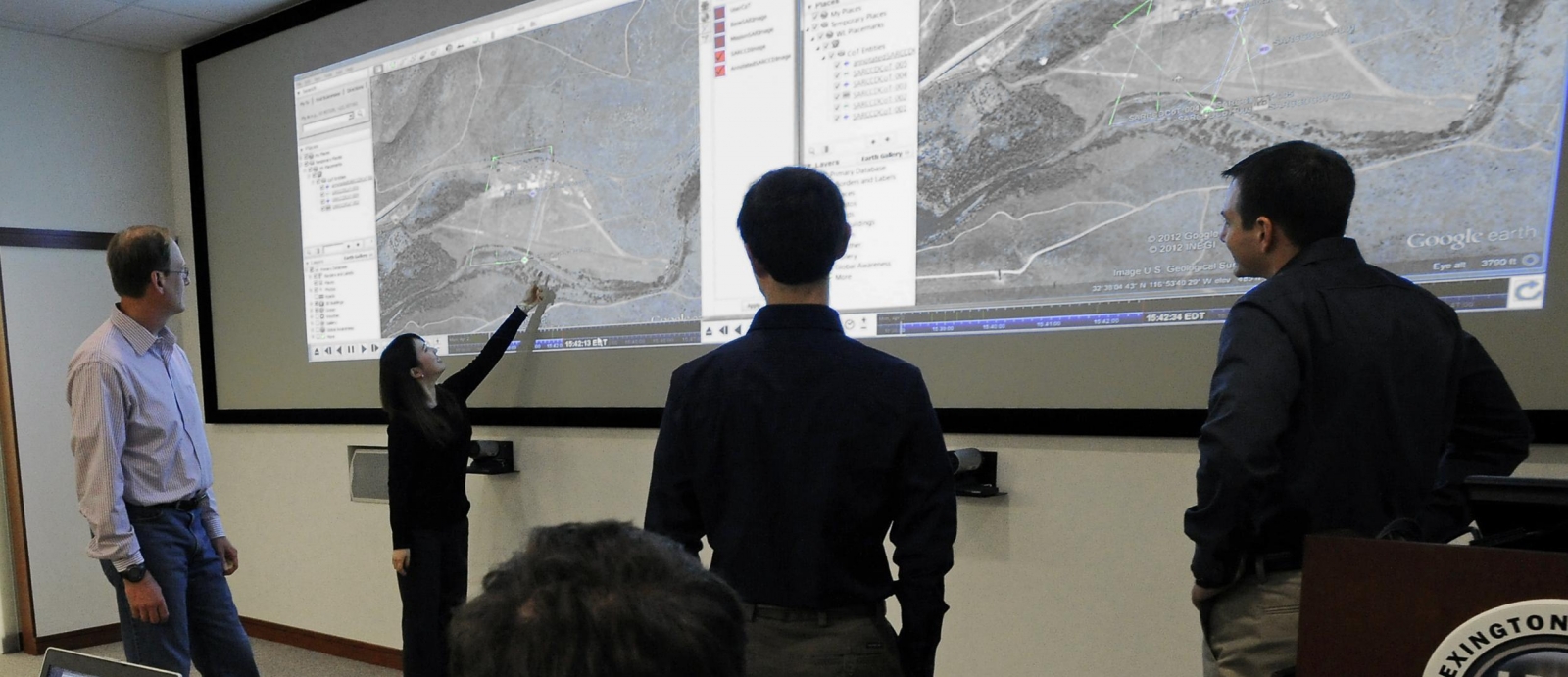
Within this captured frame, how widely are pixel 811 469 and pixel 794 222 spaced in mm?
355

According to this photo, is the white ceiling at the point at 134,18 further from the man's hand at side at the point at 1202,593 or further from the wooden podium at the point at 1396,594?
the wooden podium at the point at 1396,594

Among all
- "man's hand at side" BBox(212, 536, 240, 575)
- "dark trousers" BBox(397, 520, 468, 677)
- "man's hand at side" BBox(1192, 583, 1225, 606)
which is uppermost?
"man's hand at side" BBox(1192, 583, 1225, 606)

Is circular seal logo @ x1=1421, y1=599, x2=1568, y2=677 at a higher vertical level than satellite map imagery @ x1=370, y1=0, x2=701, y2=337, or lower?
lower

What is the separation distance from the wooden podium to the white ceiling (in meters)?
4.09

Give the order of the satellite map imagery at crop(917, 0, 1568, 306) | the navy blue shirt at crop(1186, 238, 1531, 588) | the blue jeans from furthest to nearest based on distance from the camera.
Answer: the blue jeans → the satellite map imagery at crop(917, 0, 1568, 306) → the navy blue shirt at crop(1186, 238, 1531, 588)

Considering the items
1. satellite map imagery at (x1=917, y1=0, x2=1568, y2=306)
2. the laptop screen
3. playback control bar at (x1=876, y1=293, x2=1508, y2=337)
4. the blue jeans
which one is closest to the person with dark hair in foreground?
the blue jeans

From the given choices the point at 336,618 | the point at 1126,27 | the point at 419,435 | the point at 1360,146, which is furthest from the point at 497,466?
the point at 1360,146

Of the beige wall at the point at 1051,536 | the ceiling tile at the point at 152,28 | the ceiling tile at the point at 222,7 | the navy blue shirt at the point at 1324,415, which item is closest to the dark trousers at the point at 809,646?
the navy blue shirt at the point at 1324,415

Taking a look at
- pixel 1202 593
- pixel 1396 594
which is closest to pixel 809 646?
pixel 1202 593

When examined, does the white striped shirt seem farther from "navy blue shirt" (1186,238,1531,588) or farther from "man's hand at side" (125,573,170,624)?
"navy blue shirt" (1186,238,1531,588)

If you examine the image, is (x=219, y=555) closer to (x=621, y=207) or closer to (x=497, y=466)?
(x=497, y=466)

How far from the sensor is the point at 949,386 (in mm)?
2225

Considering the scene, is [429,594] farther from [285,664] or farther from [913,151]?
[913,151]

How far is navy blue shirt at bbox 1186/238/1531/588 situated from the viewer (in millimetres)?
1218
